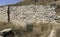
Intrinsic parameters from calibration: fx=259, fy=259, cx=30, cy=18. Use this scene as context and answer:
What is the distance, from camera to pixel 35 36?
1476 cm

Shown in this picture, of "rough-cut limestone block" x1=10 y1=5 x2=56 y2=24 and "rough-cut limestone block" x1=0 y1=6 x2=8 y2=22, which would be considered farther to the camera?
"rough-cut limestone block" x1=0 y1=6 x2=8 y2=22

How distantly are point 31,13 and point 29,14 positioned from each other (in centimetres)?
17

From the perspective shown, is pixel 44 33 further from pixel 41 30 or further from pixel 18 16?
pixel 18 16

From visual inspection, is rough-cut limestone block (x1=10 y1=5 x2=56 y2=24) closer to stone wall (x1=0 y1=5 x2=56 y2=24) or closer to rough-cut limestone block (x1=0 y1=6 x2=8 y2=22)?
stone wall (x1=0 y1=5 x2=56 y2=24)

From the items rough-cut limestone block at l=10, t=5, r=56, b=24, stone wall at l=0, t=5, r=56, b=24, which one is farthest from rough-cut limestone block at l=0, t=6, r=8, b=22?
rough-cut limestone block at l=10, t=5, r=56, b=24

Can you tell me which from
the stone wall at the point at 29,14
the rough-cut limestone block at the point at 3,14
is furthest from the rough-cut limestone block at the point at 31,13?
the rough-cut limestone block at the point at 3,14

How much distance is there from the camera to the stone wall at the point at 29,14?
18.7 metres

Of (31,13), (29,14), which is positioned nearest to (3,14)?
(29,14)

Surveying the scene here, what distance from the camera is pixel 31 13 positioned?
1978cm

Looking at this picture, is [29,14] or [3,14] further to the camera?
[3,14]

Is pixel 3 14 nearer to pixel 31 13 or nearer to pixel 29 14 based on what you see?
pixel 29 14

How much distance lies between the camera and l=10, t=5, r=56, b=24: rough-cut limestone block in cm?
1872

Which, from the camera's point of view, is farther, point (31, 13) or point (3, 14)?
point (3, 14)

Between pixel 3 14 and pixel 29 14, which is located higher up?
pixel 29 14
